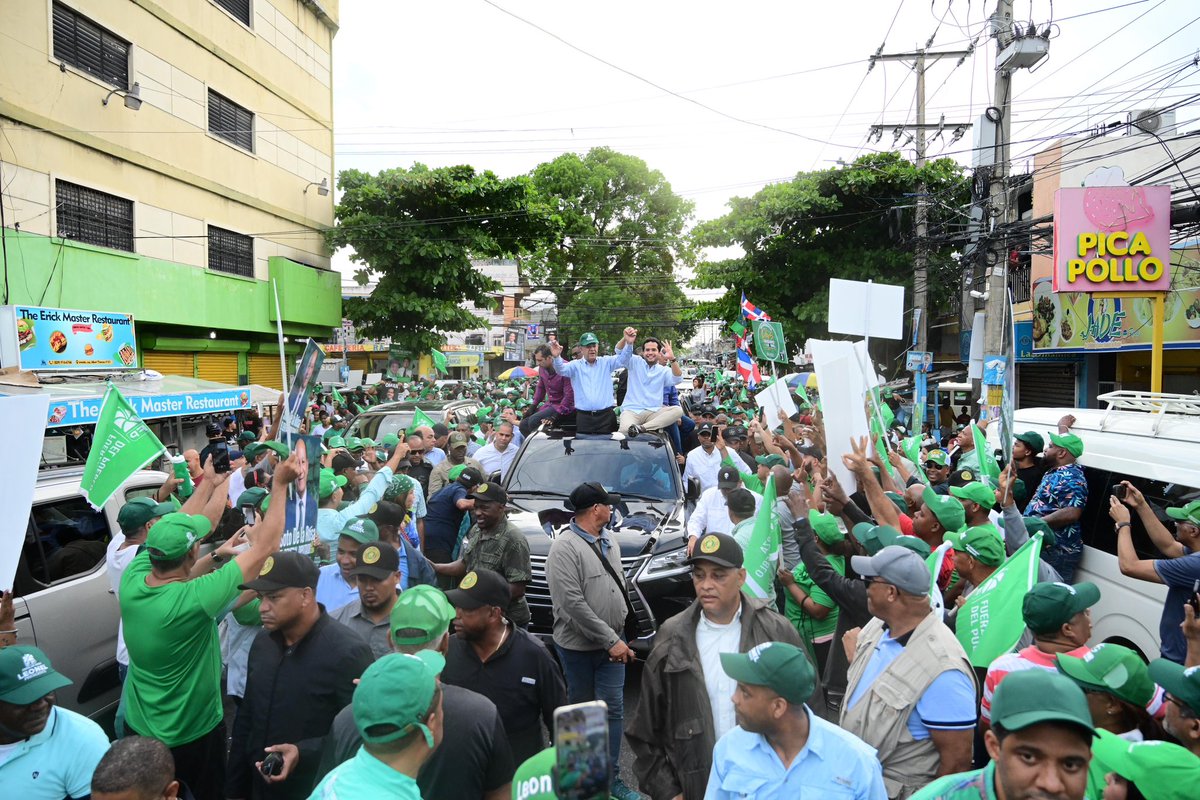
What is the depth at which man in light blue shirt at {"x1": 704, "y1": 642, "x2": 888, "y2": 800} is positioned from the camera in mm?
2279

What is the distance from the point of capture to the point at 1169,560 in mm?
4039

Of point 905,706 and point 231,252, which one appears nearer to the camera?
point 905,706

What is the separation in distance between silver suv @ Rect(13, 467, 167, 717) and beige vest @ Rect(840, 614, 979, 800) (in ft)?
14.3

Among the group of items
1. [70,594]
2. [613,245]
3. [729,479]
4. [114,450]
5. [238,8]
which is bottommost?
[70,594]

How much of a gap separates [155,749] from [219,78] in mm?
22033

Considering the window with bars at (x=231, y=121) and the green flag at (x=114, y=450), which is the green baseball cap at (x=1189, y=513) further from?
the window with bars at (x=231, y=121)

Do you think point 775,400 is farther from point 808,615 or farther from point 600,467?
point 808,615

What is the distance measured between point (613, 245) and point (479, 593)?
3809 cm

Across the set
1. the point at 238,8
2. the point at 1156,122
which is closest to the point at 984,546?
the point at 1156,122

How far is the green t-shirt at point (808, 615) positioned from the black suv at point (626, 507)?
3.27 ft

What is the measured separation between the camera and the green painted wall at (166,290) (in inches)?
567

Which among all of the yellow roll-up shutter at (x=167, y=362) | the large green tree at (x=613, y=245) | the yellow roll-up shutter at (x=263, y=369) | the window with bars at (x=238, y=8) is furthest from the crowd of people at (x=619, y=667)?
the large green tree at (x=613, y=245)

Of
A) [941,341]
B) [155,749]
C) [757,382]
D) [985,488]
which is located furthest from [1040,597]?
[941,341]

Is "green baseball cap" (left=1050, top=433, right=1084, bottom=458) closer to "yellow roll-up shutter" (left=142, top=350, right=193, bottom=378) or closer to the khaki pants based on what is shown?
the khaki pants
